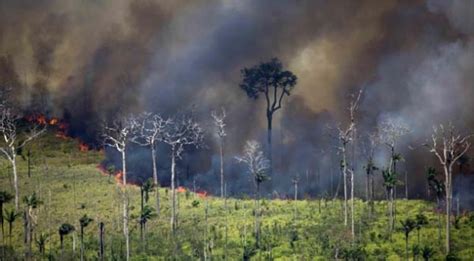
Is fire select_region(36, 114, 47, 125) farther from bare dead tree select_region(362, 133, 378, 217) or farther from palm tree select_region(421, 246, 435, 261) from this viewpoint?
palm tree select_region(421, 246, 435, 261)

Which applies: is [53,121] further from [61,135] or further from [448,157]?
[448,157]

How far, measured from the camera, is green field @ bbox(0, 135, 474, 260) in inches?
3703

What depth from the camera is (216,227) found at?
108 metres

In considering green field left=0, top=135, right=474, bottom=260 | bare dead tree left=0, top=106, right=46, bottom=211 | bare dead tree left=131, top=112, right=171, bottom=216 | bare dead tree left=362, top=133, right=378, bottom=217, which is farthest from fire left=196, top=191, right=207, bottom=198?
bare dead tree left=0, top=106, right=46, bottom=211

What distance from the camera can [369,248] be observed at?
93.7 meters

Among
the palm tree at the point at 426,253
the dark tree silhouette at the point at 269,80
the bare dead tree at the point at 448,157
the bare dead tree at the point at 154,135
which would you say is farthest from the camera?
the dark tree silhouette at the point at 269,80

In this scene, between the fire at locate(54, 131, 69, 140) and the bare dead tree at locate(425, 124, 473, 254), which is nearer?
the bare dead tree at locate(425, 124, 473, 254)

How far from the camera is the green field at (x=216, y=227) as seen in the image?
94.1 metres

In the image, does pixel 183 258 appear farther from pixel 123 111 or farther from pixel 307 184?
pixel 123 111

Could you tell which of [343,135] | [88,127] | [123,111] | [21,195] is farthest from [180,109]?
[343,135]

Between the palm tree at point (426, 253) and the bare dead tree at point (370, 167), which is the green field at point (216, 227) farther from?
the palm tree at point (426, 253)

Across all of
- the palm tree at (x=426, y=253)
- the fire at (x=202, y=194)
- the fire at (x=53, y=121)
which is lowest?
the palm tree at (x=426, y=253)

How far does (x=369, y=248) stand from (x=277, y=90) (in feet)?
244

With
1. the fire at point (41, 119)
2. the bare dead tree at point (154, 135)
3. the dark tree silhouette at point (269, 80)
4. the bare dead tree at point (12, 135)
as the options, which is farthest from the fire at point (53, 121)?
the dark tree silhouette at point (269, 80)
